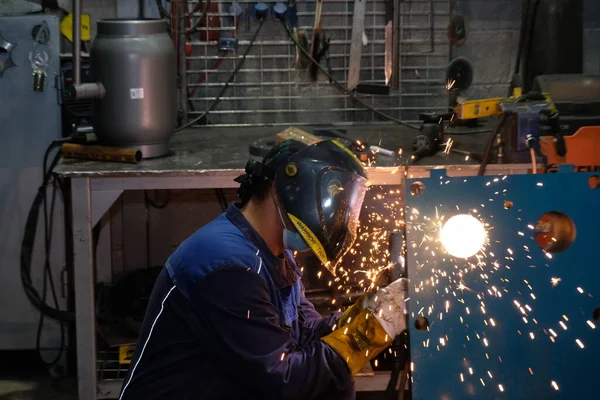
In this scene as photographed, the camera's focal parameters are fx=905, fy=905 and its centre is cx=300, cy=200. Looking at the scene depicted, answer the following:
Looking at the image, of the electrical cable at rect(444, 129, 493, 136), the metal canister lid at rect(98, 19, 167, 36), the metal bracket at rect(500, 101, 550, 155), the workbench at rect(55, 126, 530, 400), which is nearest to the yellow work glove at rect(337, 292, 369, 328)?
the workbench at rect(55, 126, 530, 400)

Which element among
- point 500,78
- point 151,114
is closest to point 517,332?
point 151,114

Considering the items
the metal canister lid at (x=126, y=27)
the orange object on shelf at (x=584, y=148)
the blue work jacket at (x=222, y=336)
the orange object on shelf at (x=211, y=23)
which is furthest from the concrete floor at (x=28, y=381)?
the orange object on shelf at (x=584, y=148)

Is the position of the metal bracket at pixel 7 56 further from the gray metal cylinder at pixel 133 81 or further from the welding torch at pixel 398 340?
the welding torch at pixel 398 340

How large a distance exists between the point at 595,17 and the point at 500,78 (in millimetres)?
546

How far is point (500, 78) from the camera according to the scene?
4434 millimetres

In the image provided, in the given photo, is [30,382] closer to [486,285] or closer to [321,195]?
[321,195]

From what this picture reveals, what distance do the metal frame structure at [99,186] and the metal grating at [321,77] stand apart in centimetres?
116

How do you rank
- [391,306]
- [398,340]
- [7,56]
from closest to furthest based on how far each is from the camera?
[391,306] < [398,340] < [7,56]

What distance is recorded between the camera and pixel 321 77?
433cm

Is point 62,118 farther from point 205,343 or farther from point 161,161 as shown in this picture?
point 205,343

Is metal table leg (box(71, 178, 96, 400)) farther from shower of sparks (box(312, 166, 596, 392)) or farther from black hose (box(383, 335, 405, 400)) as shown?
shower of sparks (box(312, 166, 596, 392))

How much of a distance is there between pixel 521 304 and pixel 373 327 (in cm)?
36

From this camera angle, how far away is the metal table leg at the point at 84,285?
126 inches

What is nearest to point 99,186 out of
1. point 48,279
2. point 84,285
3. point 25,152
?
point 84,285
